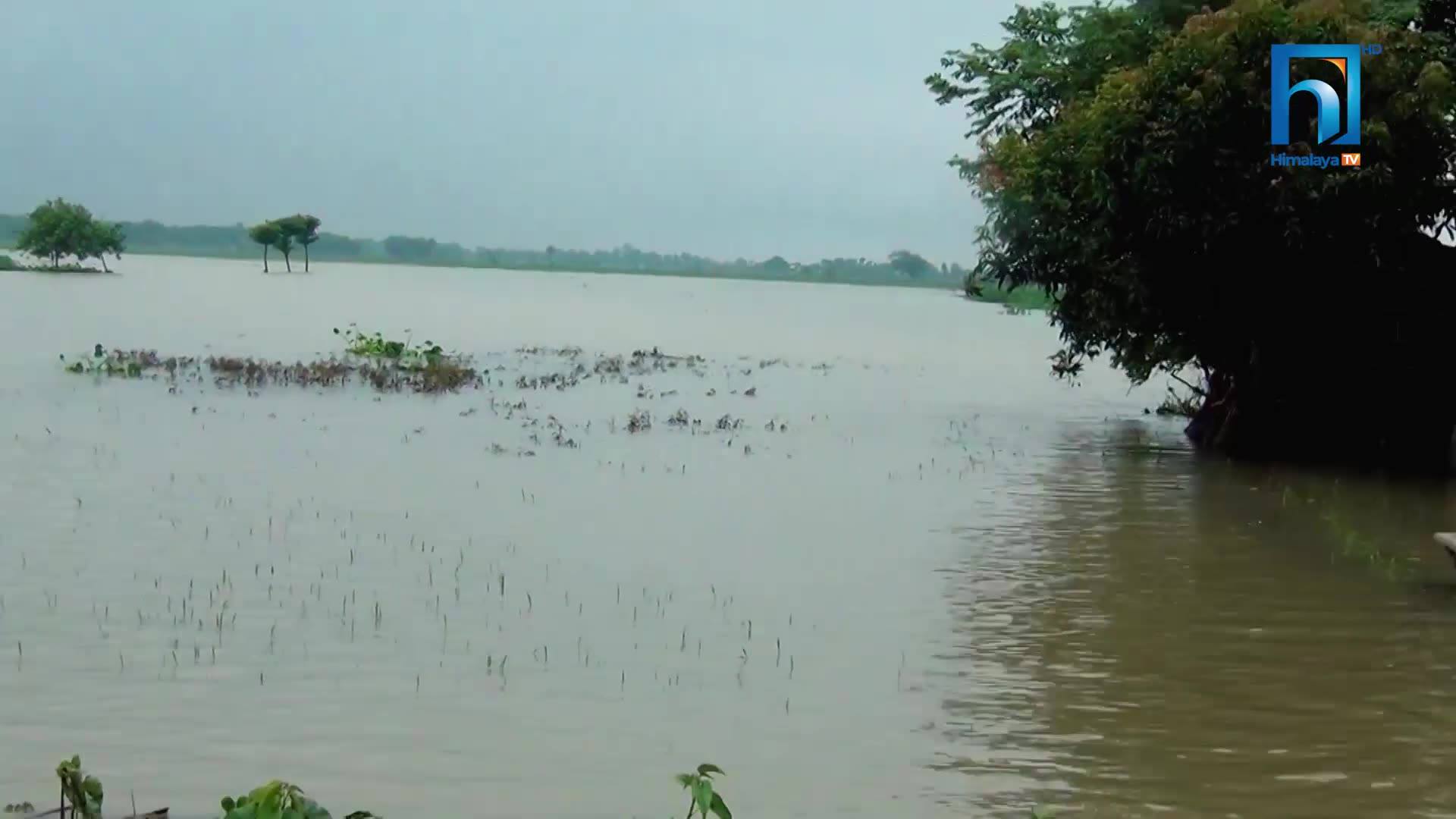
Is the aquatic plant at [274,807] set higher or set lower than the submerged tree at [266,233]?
lower

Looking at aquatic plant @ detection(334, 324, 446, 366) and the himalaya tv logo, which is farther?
aquatic plant @ detection(334, 324, 446, 366)

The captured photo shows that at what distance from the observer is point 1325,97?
1576 cm

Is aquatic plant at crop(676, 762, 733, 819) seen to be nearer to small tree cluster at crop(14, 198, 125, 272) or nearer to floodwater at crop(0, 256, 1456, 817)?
floodwater at crop(0, 256, 1456, 817)

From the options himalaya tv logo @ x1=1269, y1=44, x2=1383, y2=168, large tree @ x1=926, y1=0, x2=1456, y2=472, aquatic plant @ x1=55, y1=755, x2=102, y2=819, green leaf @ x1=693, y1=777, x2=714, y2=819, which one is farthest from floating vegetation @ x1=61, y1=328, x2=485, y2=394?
green leaf @ x1=693, y1=777, x2=714, y2=819

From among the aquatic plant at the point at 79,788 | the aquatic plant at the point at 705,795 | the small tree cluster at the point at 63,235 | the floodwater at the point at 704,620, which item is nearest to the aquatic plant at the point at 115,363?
the floodwater at the point at 704,620

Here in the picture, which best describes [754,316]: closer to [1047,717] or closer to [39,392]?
[39,392]

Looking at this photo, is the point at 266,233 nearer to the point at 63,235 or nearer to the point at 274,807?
the point at 63,235

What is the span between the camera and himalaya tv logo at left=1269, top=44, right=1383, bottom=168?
15.7 meters

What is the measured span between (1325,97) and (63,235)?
9517 cm

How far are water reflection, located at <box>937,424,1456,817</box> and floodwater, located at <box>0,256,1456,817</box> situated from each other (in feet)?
0.11

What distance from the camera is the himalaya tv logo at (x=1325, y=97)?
15742 millimetres

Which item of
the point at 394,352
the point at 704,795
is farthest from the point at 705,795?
the point at 394,352

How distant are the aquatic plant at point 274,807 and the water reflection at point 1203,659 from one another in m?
2.85

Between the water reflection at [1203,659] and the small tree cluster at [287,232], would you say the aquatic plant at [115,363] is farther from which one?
the small tree cluster at [287,232]
